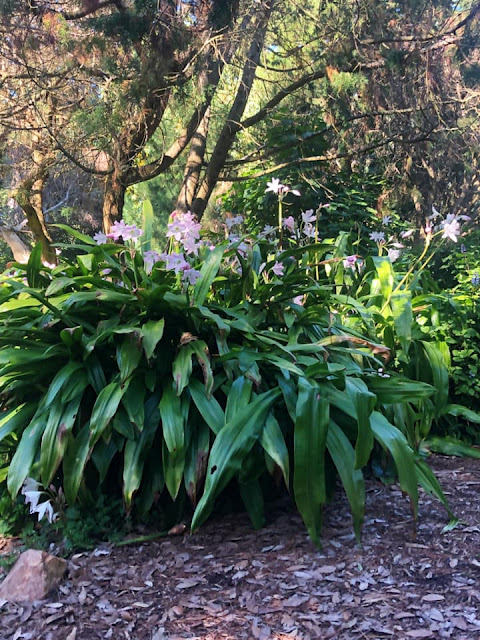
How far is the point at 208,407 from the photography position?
217 centimetres

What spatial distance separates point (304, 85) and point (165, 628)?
22.4 ft

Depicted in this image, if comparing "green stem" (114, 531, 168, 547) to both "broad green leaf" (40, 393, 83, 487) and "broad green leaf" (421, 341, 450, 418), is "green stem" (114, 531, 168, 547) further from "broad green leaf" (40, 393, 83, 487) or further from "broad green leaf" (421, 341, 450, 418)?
"broad green leaf" (421, 341, 450, 418)

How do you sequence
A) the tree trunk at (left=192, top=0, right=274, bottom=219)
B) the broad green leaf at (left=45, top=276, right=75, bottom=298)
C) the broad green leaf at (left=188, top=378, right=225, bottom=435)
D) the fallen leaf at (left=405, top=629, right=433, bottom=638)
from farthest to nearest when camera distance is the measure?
the tree trunk at (left=192, top=0, right=274, bottom=219), the broad green leaf at (left=45, top=276, right=75, bottom=298), the broad green leaf at (left=188, top=378, right=225, bottom=435), the fallen leaf at (left=405, top=629, right=433, bottom=638)

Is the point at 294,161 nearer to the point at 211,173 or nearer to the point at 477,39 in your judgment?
the point at 211,173

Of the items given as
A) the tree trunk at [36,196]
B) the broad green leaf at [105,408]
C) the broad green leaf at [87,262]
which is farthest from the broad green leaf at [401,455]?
the tree trunk at [36,196]

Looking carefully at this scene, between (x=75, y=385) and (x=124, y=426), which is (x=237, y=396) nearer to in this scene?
(x=124, y=426)

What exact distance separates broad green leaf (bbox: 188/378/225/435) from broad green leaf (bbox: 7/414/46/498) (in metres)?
0.60

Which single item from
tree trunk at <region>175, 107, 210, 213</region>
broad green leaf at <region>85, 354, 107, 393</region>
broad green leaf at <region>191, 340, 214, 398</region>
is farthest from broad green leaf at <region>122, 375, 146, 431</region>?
tree trunk at <region>175, 107, 210, 213</region>

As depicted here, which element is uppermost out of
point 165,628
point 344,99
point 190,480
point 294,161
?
point 344,99

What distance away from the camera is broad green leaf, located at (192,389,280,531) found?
187cm

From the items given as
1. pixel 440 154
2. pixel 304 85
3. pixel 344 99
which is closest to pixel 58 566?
pixel 344 99

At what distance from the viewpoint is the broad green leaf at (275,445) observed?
77.2 inches

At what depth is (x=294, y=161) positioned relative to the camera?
6.45 m

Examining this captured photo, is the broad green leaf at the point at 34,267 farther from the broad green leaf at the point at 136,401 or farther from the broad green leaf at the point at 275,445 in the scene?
the broad green leaf at the point at 275,445
